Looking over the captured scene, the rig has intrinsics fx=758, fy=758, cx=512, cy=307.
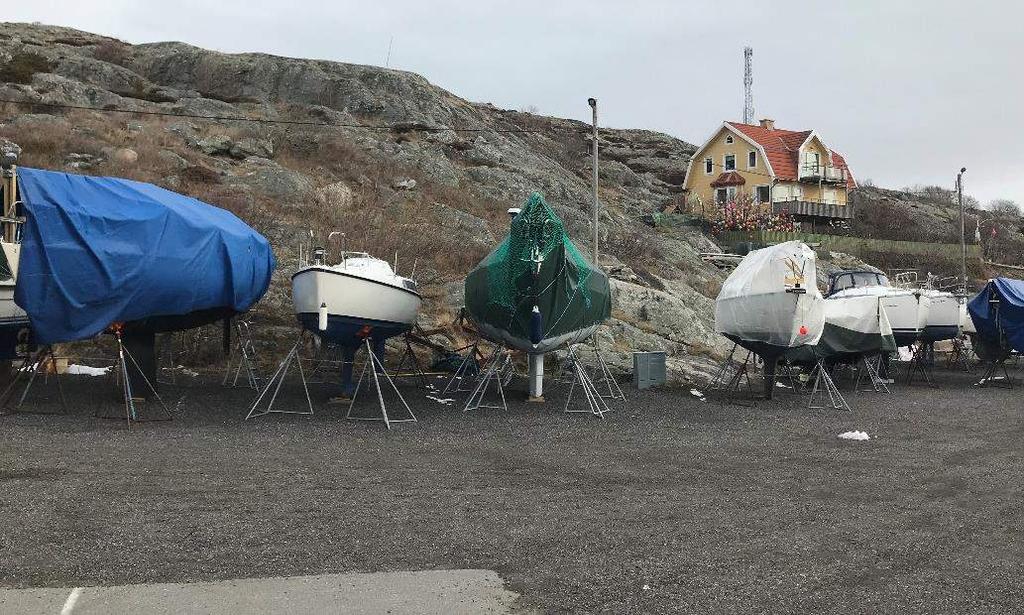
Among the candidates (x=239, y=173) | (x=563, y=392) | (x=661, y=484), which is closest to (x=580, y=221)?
(x=239, y=173)

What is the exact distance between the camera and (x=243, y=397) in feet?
47.2

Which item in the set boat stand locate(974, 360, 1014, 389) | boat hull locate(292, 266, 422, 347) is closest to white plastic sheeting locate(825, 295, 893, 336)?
boat stand locate(974, 360, 1014, 389)

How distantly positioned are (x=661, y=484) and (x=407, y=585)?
12.9 ft

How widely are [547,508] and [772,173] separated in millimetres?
51444

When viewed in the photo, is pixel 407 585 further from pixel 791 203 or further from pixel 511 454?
pixel 791 203

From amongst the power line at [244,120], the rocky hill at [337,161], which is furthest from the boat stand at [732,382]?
the power line at [244,120]

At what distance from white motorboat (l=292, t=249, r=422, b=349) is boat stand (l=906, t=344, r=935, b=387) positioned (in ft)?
49.4

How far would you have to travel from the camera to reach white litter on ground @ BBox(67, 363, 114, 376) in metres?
16.2

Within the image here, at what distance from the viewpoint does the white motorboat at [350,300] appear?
490 inches

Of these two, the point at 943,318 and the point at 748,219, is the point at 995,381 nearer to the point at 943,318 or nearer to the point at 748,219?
the point at 943,318

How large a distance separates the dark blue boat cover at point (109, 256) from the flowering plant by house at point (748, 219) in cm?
3599

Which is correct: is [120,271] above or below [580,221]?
below

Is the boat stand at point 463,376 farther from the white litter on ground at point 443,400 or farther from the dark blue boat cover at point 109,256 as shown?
the dark blue boat cover at point 109,256

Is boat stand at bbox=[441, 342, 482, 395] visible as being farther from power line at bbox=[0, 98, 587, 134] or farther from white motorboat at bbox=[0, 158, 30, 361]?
power line at bbox=[0, 98, 587, 134]
